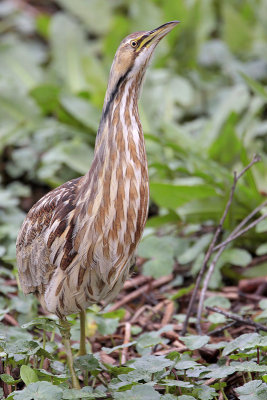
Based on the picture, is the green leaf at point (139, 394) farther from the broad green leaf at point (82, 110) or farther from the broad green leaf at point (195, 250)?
the broad green leaf at point (82, 110)

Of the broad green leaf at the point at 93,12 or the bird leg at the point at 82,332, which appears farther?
the broad green leaf at the point at 93,12

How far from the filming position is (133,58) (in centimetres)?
237

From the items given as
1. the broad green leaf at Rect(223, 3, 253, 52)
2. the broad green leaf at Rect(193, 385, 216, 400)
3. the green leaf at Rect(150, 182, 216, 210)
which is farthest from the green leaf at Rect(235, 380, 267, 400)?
the broad green leaf at Rect(223, 3, 253, 52)

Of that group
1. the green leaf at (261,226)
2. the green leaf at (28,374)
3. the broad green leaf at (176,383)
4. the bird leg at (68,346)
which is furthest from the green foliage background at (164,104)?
the broad green leaf at (176,383)

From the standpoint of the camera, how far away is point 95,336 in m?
3.20

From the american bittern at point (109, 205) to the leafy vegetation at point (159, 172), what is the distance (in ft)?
0.77

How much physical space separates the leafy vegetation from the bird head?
914 mm

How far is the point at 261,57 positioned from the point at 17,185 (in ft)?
7.19

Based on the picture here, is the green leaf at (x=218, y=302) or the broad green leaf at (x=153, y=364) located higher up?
the green leaf at (x=218, y=302)

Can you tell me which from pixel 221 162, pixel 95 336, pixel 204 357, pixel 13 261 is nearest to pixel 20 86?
pixel 221 162

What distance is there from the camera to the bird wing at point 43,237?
8.21 feet

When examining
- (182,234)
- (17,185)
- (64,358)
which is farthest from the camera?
(17,185)

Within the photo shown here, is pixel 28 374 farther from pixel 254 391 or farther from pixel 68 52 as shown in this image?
pixel 68 52

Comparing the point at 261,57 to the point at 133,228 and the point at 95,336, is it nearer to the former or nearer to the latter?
the point at 95,336
